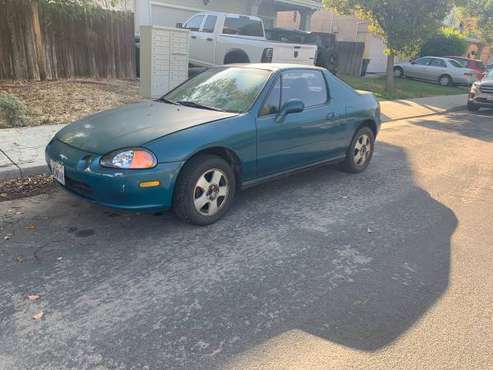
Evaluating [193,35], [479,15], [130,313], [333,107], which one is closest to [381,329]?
[130,313]

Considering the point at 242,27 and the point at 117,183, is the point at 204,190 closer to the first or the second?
the point at 117,183

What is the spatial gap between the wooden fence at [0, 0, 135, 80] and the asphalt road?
6.62 m

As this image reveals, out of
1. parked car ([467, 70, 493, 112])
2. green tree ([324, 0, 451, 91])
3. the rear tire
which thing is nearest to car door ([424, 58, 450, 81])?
green tree ([324, 0, 451, 91])

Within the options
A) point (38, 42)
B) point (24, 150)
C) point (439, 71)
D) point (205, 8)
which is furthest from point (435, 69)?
point (24, 150)

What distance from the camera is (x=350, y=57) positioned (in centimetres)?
2223

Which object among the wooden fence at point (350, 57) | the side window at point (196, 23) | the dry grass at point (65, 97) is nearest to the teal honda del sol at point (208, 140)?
the dry grass at point (65, 97)

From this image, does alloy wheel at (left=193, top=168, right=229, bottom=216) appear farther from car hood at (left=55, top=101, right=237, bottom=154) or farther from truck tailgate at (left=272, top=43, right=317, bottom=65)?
truck tailgate at (left=272, top=43, right=317, bottom=65)

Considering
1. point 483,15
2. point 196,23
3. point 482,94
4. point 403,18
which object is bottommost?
point 482,94

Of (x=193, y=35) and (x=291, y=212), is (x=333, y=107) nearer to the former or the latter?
(x=291, y=212)

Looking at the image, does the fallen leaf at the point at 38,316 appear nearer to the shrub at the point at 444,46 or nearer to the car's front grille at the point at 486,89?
the car's front grille at the point at 486,89

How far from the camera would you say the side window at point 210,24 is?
12406 mm

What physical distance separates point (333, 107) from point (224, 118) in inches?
72.0

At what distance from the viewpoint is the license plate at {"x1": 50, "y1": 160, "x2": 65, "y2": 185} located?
388 centimetres

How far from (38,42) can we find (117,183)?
800 cm
